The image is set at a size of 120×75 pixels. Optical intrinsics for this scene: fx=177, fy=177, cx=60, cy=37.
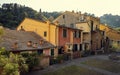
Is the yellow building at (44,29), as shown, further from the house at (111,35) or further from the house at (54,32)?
the house at (111,35)

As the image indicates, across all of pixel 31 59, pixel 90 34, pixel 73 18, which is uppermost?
pixel 73 18

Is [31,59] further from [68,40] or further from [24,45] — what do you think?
[68,40]

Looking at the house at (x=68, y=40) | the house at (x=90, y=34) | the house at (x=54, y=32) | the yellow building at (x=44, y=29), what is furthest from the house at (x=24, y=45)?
the house at (x=90, y=34)

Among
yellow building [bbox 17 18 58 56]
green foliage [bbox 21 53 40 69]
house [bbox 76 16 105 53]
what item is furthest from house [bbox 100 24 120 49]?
green foliage [bbox 21 53 40 69]

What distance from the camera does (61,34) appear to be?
3519 centimetres

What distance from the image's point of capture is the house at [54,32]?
1340 inches

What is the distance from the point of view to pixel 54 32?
33.9 m

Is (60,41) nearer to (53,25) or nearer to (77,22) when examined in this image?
(53,25)

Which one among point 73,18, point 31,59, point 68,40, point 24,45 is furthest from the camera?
point 73,18

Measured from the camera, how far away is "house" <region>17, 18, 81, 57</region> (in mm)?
34031

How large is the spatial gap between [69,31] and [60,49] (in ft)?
14.7

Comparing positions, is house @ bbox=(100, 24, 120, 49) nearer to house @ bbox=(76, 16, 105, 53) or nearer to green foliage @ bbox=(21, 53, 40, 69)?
house @ bbox=(76, 16, 105, 53)

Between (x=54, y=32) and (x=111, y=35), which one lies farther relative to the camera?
(x=111, y=35)

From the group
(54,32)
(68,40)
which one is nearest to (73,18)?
(68,40)
